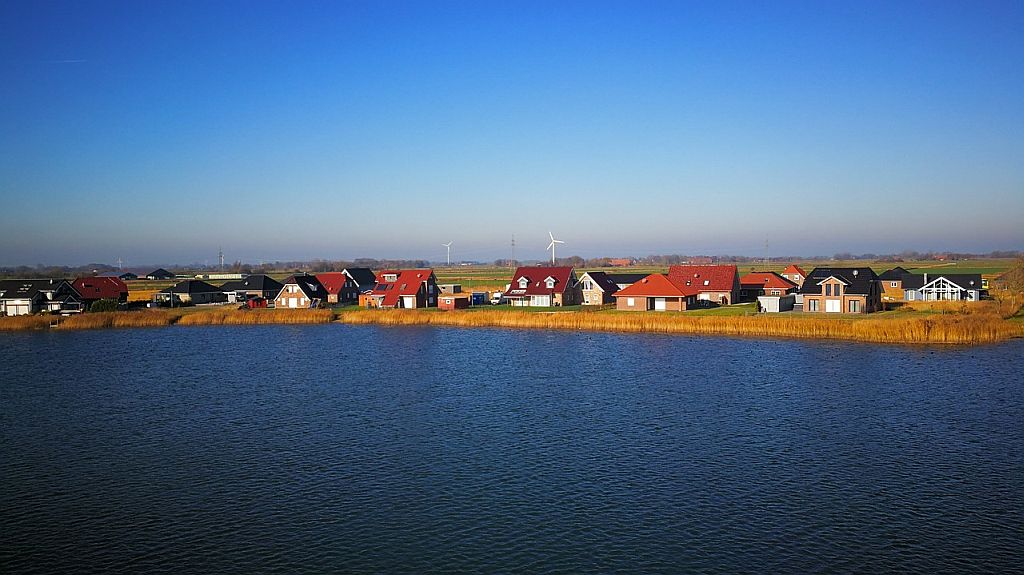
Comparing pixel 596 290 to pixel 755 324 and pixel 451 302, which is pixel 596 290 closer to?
pixel 451 302

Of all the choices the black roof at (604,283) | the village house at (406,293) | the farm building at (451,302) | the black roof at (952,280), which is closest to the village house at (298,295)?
the village house at (406,293)

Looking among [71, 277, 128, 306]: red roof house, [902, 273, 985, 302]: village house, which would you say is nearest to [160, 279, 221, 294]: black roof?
[71, 277, 128, 306]: red roof house

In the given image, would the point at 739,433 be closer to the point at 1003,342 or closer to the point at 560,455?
the point at 560,455

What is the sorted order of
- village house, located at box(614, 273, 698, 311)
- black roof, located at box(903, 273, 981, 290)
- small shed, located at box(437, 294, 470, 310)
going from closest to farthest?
village house, located at box(614, 273, 698, 311) < black roof, located at box(903, 273, 981, 290) < small shed, located at box(437, 294, 470, 310)

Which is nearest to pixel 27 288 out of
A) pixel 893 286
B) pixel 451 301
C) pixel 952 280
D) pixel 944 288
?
pixel 451 301

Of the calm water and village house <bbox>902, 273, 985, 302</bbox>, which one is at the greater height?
village house <bbox>902, 273, 985, 302</bbox>

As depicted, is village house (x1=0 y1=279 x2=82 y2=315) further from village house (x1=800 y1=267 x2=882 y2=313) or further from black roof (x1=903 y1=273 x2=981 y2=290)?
black roof (x1=903 y1=273 x2=981 y2=290)
